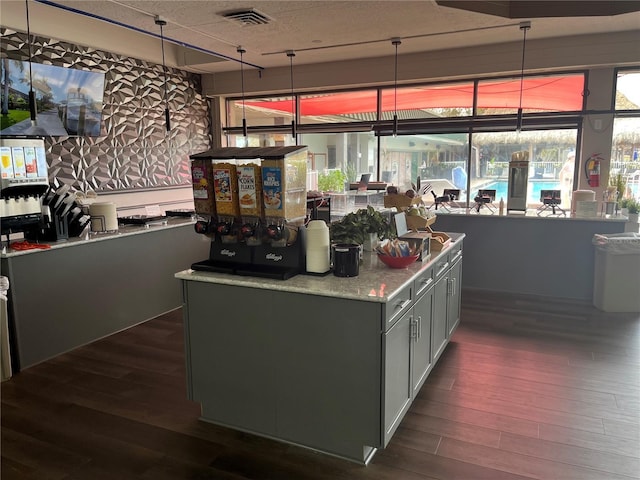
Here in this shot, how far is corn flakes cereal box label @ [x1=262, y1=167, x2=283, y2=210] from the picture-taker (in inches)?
97.0

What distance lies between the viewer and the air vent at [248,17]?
14.8 ft

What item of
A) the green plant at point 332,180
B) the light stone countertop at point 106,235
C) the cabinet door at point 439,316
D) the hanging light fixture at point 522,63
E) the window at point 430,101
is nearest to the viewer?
the cabinet door at point 439,316

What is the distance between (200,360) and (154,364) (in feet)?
3.65

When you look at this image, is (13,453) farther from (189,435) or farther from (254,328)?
(254,328)

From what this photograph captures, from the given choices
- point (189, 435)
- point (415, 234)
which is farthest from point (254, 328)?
A: point (415, 234)

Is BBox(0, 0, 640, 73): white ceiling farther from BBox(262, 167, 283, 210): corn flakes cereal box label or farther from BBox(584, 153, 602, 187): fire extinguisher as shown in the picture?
BBox(262, 167, 283, 210): corn flakes cereal box label

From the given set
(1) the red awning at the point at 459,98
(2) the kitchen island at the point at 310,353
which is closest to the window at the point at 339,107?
(1) the red awning at the point at 459,98

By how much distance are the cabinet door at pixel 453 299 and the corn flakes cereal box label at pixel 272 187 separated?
1.81m

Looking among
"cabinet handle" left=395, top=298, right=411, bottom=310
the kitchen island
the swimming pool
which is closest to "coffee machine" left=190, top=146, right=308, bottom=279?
the kitchen island

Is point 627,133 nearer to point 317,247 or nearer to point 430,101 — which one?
point 430,101

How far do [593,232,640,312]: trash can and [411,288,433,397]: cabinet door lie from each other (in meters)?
2.64

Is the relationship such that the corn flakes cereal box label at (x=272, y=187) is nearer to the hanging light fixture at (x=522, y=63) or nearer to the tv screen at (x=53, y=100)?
the tv screen at (x=53, y=100)

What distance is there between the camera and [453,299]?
13.1ft

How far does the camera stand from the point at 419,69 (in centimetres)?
657
